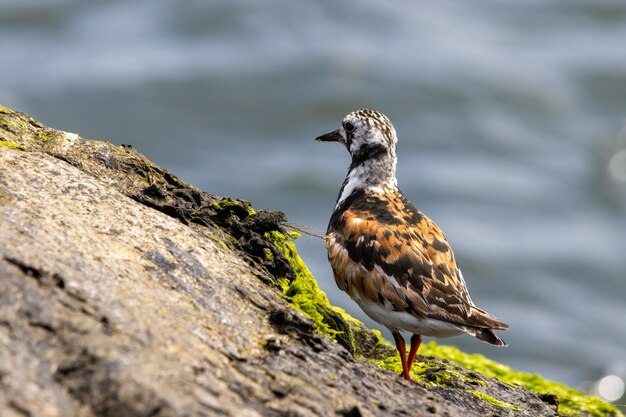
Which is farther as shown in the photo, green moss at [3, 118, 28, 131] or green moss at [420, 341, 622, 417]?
green moss at [420, 341, 622, 417]

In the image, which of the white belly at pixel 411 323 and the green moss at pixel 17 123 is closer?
the green moss at pixel 17 123

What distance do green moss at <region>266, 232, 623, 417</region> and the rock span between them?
2cm

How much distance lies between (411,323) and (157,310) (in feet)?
7.03

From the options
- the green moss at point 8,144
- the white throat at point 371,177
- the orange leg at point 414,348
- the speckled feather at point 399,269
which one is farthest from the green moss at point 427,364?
the green moss at point 8,144

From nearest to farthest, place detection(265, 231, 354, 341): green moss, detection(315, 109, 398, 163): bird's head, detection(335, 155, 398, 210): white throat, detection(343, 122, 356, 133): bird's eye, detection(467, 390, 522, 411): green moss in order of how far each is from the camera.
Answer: detection(265, 231, 354, 341): green moss < detection(467, 390, 522, 411): green moss < detection(335, 155, 398, 210): white throat < detection(315, 109, 398, 163): bird's head < detection(343, 122, 356, 133): bird's eye

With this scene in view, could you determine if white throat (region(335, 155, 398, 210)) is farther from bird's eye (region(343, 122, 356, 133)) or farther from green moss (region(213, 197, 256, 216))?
green moss (region(213, 197, 256, 216))

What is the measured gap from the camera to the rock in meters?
3.56

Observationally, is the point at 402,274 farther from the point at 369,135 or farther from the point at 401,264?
the point at 369,135

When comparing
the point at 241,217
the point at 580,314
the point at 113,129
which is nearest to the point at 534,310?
the point at 580,314

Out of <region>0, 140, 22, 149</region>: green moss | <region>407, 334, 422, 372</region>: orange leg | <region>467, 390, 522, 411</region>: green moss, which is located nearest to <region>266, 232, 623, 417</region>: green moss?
<region>467, 390, 522, 411</region>: green moss

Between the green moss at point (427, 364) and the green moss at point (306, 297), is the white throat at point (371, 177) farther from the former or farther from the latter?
the green moss at point (306, 297)

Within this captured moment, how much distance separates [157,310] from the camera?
4109 millimetres

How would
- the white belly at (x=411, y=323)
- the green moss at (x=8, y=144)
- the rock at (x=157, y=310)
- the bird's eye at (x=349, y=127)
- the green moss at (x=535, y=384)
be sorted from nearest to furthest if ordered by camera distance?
the rock at (x=157, y=310) < the green moss at (x=8, y=144) < the white belly at (x=411, y=323) < the green moss at (x=535, y=384) < the bird's eye at (x=349, y=127)

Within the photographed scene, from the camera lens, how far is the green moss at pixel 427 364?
17.5ft
